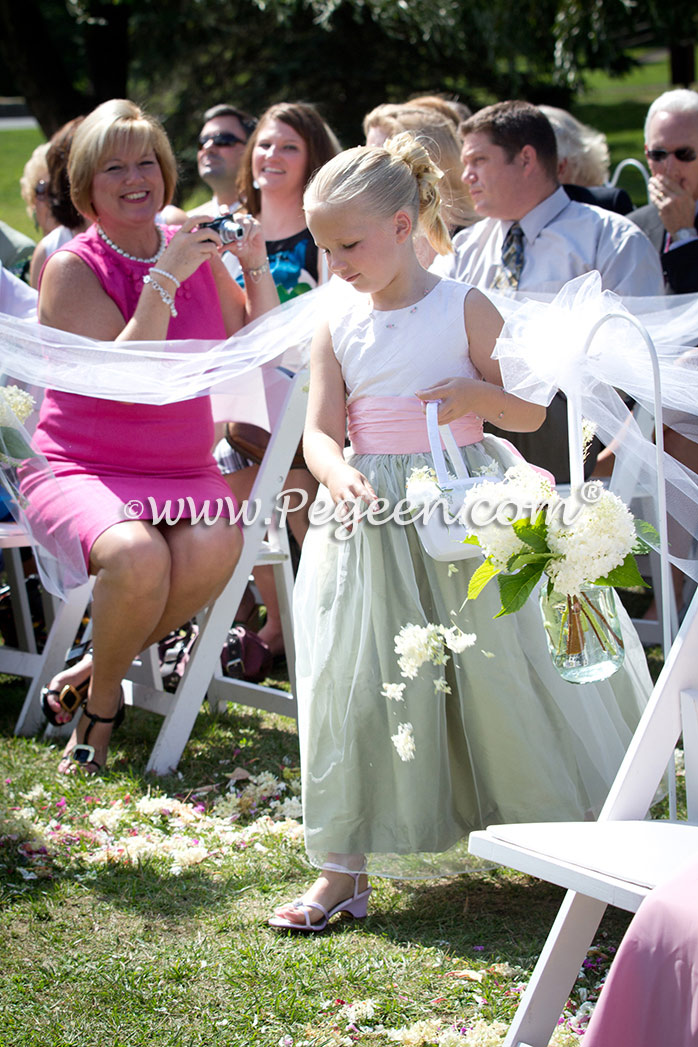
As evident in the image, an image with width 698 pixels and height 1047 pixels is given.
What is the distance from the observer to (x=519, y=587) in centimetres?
234

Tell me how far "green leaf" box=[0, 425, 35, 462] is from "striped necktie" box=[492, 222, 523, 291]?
6.65 feet

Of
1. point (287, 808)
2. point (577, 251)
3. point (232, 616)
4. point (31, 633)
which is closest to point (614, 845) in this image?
point (287, 808)

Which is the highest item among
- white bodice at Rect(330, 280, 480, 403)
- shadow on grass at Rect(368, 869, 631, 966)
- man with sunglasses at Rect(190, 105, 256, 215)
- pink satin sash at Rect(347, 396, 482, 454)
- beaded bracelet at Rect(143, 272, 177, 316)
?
man with sunglasses at Rect(190, 105, 256, 215)

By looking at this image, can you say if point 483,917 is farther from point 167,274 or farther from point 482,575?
point 167,274

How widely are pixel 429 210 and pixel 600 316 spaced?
741 millimetres

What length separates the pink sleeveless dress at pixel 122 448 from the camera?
3.75 metres

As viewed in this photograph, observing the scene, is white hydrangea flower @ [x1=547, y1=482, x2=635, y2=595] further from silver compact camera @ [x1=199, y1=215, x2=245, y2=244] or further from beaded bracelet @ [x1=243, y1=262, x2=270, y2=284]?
beaded bracelet @ [x1=243, y1=262, x2=270, y2=284]

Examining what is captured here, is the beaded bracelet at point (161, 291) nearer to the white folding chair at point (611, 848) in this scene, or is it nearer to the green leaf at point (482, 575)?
the green leaf at point (482, 575)

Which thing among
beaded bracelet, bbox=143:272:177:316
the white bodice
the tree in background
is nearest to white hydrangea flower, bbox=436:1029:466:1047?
the white bodice

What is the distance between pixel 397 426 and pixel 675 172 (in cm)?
261

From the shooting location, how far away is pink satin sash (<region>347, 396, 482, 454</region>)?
3031 mm

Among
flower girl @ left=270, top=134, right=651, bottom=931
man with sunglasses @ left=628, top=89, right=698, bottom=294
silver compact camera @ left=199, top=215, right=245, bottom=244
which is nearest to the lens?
flower girl @ left=270, top=134, right=651, bottom=931

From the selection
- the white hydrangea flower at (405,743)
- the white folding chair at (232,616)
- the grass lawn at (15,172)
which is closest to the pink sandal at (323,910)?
the white hydrangea flower at (405,743)

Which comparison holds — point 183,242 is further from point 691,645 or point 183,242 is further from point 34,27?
point 34,27
